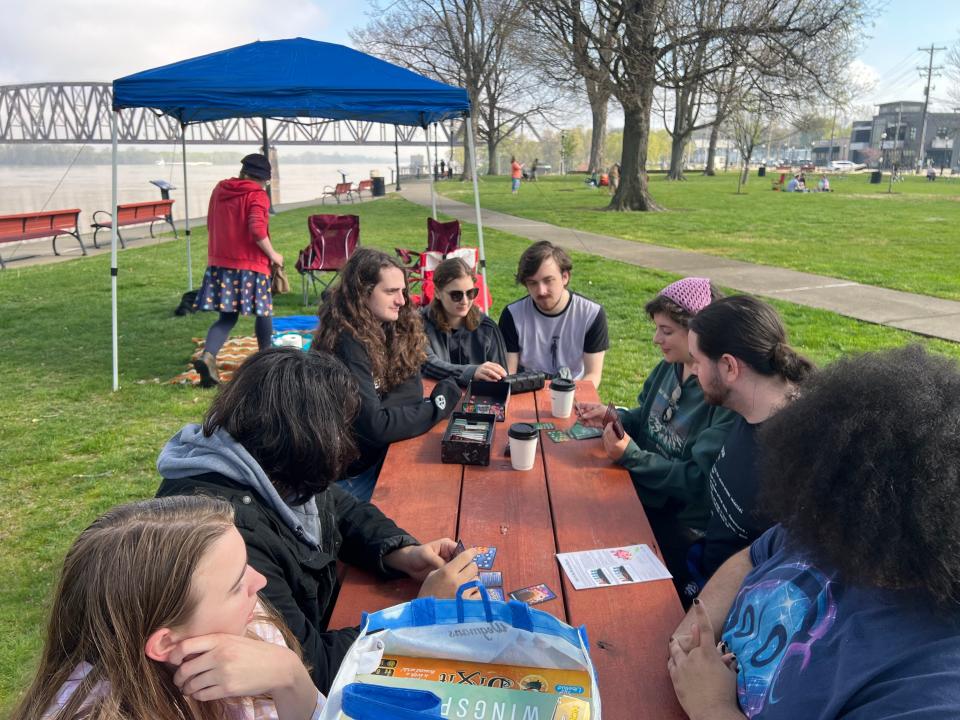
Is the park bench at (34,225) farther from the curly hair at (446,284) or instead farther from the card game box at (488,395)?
the card game box at (488,395)

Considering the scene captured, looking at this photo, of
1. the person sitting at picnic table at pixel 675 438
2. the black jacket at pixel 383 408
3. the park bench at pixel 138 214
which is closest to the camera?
the person sitting at picnic table at pixel 675 438

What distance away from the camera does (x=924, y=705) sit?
3.07ft

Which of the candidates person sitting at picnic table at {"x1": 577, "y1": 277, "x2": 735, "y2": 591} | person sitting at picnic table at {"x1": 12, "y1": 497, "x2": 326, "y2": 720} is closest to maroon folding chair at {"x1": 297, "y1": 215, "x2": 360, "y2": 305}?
person sitting at picnic table at {"x1": 577, "y1": 277, "x2": 735, "y2": 591}

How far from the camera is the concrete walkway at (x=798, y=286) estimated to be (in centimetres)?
697

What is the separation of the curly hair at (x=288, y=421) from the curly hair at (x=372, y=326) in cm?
119

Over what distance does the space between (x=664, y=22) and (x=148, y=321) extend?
14.1 metres

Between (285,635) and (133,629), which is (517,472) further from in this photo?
(133,629)

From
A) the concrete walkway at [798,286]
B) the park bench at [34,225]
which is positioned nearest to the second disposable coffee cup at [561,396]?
the concrete walkway at [798,286]

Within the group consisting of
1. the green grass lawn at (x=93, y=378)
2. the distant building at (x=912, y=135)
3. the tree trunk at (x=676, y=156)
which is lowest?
the green grass lawn at (x=93, y=378)

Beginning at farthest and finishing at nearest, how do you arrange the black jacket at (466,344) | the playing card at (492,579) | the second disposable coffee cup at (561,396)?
the black jacket at (466,344) → the second disposable coffee cup at (561,396) → the playing card at (492,579)

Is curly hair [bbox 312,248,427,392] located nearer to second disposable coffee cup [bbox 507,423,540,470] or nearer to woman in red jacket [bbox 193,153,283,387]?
second disposable coffee cup [bbox 507,423,540,470]

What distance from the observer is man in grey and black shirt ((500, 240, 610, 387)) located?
12.7 feet

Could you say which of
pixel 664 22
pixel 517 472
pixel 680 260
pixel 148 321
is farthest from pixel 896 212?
pixel 517 472

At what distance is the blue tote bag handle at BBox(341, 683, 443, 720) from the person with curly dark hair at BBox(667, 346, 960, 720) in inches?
20.2
